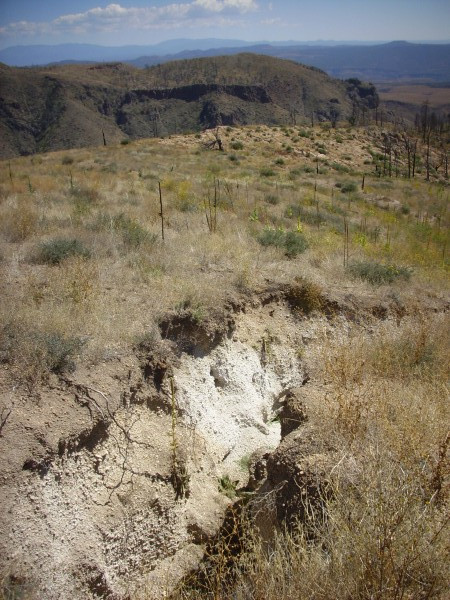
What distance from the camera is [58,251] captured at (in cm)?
621

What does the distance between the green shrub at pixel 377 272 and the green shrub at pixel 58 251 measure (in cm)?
451

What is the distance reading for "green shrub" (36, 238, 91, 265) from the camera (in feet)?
20.2

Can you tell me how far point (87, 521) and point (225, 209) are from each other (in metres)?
7.95

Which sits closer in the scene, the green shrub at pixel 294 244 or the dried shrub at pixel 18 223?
the dried shrub at pixel 18 223

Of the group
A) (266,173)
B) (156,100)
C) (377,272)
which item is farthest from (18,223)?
(156,100)

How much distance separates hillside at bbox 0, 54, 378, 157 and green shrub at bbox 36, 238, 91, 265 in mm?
81908

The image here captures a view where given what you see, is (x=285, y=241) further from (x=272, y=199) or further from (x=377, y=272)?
(x=272, y=199)

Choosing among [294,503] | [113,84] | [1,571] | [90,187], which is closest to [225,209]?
[90,187]

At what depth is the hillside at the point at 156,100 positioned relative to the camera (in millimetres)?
91875

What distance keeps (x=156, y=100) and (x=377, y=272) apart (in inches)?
4347

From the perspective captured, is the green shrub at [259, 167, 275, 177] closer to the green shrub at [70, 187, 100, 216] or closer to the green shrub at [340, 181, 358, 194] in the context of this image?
the green shrub at [340, 181, 358, 194]

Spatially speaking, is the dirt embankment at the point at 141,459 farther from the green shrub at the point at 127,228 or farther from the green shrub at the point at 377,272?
the green shrub at the point at 377,272

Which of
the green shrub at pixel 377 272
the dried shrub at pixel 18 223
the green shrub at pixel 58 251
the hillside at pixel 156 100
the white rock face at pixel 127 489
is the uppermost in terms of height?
the hillside at pixel 156 100

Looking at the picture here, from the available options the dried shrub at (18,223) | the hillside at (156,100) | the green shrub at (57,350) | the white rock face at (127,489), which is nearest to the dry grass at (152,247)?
the dried shrub at (18,223)
